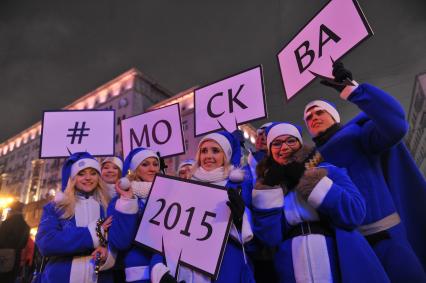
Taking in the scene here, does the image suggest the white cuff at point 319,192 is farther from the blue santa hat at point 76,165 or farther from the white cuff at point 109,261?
the blue santa hat at point 76,165

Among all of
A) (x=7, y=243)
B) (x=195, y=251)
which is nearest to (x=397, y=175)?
(x=195, y=251)

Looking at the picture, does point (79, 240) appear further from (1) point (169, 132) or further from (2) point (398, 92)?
(2) point (398, 92)

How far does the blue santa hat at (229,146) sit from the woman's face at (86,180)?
54.3 inches

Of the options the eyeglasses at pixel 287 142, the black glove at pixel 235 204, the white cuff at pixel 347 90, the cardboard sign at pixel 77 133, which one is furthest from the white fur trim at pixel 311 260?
the cardboard sign at pixel 77 133

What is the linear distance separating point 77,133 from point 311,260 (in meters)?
4.51

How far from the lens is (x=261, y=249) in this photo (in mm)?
2793

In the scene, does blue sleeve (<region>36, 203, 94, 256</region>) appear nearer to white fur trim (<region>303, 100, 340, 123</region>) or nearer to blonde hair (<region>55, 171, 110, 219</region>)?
blonde hair (<region>55, 171, 110, 219</region>)

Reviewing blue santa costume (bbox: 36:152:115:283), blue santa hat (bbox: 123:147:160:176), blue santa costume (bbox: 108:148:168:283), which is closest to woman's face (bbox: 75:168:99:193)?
blue santa costume (bbox: 36:152:115:283)

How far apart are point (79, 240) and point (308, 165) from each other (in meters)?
2.19

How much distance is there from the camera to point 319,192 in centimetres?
240

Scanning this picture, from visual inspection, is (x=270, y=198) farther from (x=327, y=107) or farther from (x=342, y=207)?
(x=327, y=107)

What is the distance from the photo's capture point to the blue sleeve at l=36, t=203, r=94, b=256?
10.2 ft

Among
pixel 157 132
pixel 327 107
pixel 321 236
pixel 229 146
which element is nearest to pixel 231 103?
pixel 157 132

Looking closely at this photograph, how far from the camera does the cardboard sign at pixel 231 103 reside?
189 inches
